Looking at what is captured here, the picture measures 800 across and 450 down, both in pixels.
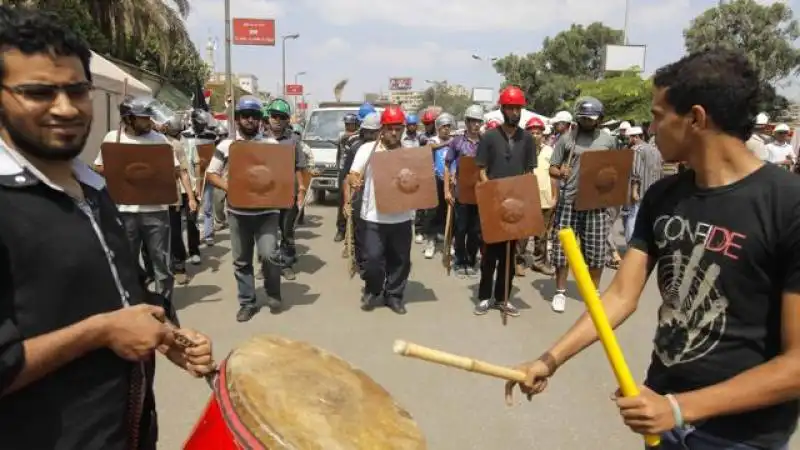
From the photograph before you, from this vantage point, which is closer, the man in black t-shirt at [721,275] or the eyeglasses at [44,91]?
the eyeglasses at [44,91]

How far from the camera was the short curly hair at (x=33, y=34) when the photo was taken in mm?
1391

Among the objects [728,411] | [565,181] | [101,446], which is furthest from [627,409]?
[565,181]

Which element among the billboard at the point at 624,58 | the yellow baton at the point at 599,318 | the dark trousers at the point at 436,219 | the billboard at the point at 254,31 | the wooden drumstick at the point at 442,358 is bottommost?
the dark trousers at the point at 436,219

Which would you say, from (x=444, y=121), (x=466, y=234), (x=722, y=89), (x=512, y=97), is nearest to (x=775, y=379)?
(x=722, y=89)

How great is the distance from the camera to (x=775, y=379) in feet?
4.84

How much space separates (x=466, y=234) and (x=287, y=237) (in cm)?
203

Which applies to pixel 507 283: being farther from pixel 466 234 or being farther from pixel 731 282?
pixel 731 282

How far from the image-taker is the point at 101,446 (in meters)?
1.51

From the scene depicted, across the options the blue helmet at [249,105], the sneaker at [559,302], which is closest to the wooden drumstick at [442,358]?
the blue helmet at [249,105]

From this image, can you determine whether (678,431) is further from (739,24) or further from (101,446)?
(739,24)

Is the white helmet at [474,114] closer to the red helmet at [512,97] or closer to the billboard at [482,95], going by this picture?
the red helmet at [512,97]

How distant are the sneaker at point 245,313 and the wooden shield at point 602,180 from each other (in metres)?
2.86

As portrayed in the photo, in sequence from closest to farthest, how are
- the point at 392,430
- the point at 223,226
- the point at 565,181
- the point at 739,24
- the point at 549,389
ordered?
the point at 392,430
the point at 549,389
the point at 565,181
the point at 223,226
the point at 739,24

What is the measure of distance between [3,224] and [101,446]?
22.7 inches
